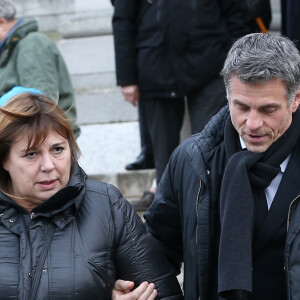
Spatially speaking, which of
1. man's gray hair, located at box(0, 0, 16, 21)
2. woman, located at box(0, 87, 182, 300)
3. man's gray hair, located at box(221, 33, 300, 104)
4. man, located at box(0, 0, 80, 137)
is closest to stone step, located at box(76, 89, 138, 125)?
man, located at box(0, 0, 80, 137)

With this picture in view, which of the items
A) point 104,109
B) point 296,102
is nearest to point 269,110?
point 296,102

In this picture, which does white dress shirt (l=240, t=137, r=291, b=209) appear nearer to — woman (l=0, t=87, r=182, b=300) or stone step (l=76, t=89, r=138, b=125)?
woman (l=0, t=87, r=182, b=300)

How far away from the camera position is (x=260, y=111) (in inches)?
127

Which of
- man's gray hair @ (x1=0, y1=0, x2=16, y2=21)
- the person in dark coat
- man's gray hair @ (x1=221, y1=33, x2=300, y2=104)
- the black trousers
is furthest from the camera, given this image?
Answer: the black trousers

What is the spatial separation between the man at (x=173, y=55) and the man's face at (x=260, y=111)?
7.80 ft

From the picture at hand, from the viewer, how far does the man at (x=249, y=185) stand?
10.5 feet

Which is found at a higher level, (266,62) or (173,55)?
(266,62)

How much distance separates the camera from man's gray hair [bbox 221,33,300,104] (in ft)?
10.4

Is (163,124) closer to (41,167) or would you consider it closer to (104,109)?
(104,109)

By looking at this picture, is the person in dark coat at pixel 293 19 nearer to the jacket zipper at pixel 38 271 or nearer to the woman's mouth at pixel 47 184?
the woman's mouth at pixel 47 184

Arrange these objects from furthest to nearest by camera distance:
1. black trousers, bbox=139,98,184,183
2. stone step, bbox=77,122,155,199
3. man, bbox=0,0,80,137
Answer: stone step, bbox=77,122,155,199
black trousers, bbox=139,98,184,183
man, bbox=0,0,80,137

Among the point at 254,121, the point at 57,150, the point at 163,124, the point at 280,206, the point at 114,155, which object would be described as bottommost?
the point at 114,155

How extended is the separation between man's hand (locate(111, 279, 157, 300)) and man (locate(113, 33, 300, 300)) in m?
0.17

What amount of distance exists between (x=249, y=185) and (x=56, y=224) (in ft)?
2.55
